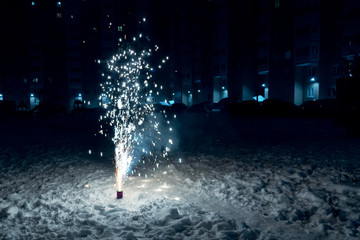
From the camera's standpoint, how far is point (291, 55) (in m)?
42.5

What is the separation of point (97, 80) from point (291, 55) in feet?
156

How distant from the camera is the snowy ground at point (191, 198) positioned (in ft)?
12.8

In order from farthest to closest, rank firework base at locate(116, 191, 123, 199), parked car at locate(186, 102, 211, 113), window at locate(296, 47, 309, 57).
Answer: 1. window at locate(296, 47, 309, 57)
2. parked car at locate(186, 102, 211, 113)
3. firework base at locate(116, 191, 123, 199)

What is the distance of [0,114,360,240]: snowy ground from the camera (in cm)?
391

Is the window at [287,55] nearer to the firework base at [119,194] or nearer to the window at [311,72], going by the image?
the window at [311,72]

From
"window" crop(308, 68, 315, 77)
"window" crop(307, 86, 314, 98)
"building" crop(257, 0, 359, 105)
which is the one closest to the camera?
"building" crop(257, 0, 359, 105)

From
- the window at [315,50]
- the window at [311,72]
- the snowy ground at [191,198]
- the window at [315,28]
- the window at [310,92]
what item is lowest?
the snowy ground at [191,198]

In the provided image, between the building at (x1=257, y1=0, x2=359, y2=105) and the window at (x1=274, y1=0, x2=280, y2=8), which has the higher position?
the window at (x1=274, y1=0, x2=280, y2=8)

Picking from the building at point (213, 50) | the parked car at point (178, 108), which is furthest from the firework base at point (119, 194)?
the building at point (213, 50)

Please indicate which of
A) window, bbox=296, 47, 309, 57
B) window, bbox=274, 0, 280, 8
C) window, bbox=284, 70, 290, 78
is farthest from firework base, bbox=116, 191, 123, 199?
window, bbox=274, 0, 280, 8

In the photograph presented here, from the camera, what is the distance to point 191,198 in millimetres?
5219

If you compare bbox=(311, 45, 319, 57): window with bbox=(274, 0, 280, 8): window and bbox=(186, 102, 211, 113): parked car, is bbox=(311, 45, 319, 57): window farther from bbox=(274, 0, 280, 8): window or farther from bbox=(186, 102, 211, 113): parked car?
bbox=(186, 102, 211, 113): parked car

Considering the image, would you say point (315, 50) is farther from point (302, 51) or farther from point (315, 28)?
point (315, 28)

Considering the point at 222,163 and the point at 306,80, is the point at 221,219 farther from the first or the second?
the point at 306,80
